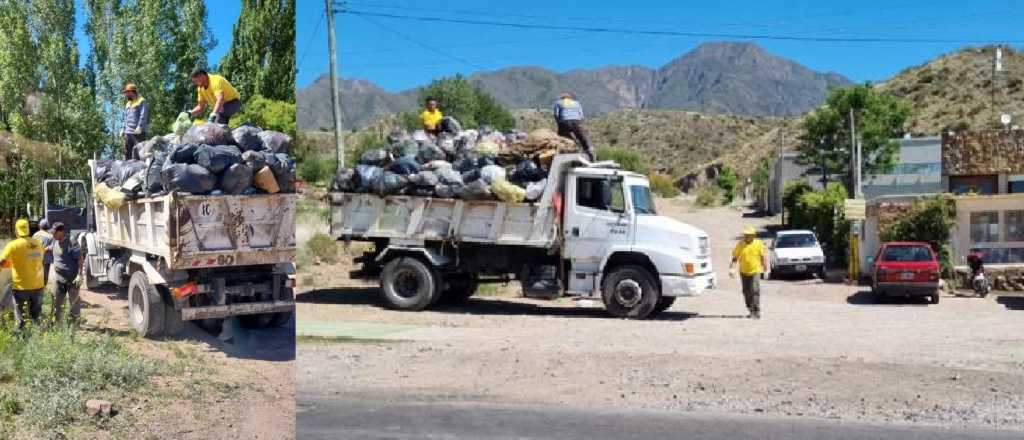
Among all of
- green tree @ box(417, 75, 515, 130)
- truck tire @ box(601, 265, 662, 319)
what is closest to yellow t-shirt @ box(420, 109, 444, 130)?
truck tire @ box(601, 265, 662, 319)

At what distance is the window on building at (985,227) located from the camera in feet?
94.2

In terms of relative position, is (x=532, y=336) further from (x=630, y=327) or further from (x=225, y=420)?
(x=225, y=420)

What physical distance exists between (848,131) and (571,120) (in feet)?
118

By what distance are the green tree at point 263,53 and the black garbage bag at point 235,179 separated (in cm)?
70

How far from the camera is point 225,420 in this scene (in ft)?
21.7

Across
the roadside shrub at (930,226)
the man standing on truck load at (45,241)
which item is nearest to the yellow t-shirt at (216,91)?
the man standing on truck load at (45,241)

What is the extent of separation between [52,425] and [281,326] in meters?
2.07

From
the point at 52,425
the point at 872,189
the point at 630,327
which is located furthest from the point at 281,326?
the point at 872,189

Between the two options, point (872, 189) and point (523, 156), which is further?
point (872, 189)

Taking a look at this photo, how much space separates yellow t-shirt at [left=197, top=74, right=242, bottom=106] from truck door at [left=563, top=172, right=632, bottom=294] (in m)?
8.52

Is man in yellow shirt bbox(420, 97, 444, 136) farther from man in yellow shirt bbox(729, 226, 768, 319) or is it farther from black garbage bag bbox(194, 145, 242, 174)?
black garbage bag bbox(194, 145, 242, 174)

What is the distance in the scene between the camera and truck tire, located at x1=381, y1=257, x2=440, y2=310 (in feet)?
50.3

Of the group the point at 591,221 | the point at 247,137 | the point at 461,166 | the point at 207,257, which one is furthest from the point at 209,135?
the point at 591,221

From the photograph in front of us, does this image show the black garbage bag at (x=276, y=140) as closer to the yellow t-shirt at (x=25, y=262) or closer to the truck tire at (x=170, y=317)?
the truck tire at (x=170, y=317)
